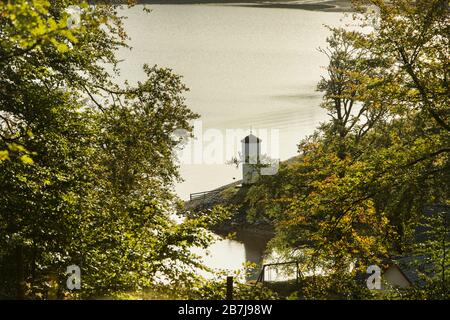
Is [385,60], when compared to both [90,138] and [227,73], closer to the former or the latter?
[90,138]

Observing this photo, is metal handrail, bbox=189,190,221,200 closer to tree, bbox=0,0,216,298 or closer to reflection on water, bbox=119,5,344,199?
reflection on water, bbox=119,5,344,199

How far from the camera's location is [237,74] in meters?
98.0

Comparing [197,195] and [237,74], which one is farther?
[237,74]

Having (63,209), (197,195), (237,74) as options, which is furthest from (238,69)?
(63,209)

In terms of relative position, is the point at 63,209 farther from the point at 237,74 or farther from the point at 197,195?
the point at 237,74

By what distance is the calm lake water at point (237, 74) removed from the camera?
186 feet

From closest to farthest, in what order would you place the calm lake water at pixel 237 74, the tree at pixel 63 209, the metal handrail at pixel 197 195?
the tree at pixel 63 209 < the metal handrail at pixel 197 195 < the calm lake water at pixel 237 74

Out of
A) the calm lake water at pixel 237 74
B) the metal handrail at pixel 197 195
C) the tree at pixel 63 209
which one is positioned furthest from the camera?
the calm lake water at pixel 237 74

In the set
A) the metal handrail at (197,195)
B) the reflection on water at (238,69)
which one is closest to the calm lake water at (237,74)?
the reflection on water at (238,69)

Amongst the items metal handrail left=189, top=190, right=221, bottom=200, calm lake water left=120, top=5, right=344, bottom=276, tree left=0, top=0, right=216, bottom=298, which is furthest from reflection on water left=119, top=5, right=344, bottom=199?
tree left=0, top=0, right=216, bottom=298

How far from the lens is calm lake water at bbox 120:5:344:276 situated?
56759 millimetres

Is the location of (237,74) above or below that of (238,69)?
below

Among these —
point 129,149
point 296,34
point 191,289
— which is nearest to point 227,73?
point 296,34

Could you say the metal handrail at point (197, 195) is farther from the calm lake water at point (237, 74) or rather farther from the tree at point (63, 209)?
the tree at point (63, 209)
